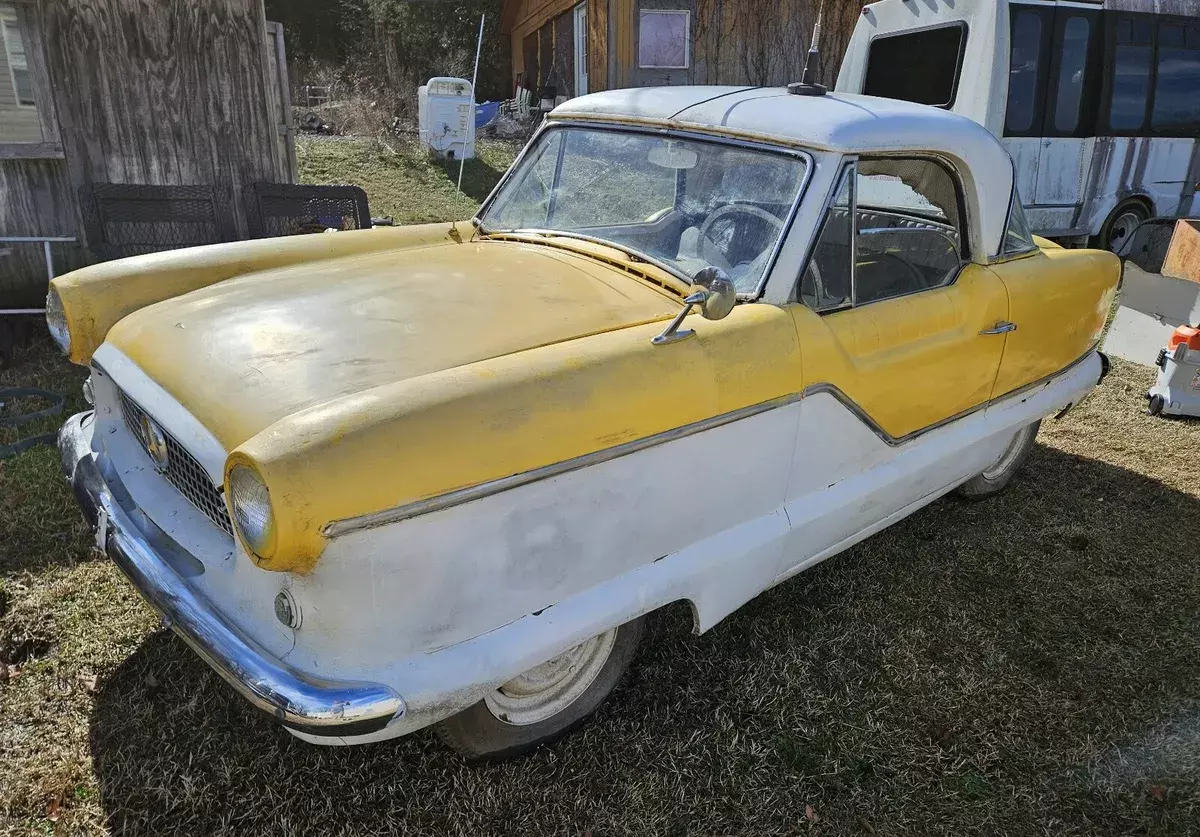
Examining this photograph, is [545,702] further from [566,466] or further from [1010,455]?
[1010,455]

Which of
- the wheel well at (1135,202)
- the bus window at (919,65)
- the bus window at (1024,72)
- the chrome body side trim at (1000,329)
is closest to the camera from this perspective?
the chrome body side trim at (1000,329)

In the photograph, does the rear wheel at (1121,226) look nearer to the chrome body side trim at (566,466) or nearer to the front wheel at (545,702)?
the chrome body side trim at (566,466)

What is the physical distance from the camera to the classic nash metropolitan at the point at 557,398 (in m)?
1.76

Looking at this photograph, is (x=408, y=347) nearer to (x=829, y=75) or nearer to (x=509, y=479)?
(x=509, y=479)

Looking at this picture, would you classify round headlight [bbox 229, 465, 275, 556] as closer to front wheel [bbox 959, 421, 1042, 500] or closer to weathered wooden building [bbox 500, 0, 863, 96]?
front wheel [bbox 959, 421, 1042, 500]

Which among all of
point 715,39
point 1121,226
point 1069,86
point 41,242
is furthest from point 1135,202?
point 41,242

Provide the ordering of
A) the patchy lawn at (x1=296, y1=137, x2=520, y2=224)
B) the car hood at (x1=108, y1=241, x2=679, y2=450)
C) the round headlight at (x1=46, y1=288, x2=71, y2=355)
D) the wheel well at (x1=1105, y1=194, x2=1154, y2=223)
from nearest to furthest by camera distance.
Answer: the car hood at (x1=108, y1=241, x2=679, y2=450) → the round headlight at (x1=46, y1=288, x2=71, y2=355) → the wheel well at (x1=1105, y1=194, x2=1154, y2=223) → the patchy lawn at (x1=296, y1=137, x2=520, y2=224)

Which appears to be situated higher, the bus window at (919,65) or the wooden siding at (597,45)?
the wooden siding at (597,45)

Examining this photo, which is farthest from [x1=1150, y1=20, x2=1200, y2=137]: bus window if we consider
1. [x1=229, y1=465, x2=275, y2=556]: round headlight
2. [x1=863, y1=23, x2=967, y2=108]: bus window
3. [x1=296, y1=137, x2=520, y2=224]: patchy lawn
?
[x1=229, y1=465, x2=275, y2=556]: round headlight

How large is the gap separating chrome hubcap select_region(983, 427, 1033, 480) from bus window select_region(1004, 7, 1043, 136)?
12.2 ft

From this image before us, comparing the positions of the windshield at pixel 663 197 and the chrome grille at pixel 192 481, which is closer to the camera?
the chrome grille at pixel 192 481

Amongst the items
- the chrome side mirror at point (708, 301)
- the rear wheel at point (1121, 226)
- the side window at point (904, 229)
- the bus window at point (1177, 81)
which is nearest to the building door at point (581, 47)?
the bus window at point (1177, 81)

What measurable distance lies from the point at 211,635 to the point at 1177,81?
8.78 m

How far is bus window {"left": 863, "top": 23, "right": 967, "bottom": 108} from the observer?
22.0 ft
